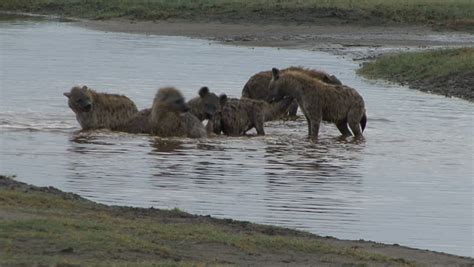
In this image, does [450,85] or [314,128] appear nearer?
[314,128]

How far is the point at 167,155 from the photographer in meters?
13.0

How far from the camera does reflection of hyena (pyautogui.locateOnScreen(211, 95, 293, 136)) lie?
1518 centimetres

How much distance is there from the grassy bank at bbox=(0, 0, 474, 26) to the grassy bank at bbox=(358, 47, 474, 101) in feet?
32.1

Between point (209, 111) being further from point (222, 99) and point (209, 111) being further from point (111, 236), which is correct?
point (111, 236)

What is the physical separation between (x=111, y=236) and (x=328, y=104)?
27.5ft

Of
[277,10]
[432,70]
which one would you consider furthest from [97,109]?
[277,10]

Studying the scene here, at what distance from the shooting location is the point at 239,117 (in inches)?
600

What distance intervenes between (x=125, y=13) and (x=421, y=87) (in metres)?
16.5

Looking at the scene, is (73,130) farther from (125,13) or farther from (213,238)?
(125,13)

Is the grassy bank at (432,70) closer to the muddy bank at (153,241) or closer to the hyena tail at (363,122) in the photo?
the hyena tail at (363,122)

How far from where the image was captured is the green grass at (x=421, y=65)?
2141cm

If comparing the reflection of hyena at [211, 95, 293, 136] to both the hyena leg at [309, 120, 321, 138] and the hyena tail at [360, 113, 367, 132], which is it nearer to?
the hyena leg at [309, 120, 321, 138]

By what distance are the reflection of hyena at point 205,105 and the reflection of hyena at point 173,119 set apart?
1.12ft

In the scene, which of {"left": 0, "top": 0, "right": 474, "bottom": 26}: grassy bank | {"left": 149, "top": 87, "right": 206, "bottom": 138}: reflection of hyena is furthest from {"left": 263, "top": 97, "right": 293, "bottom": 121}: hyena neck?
{"left": 0, "top": 0, "right": 474, "bottom": 26}: grassy bank
